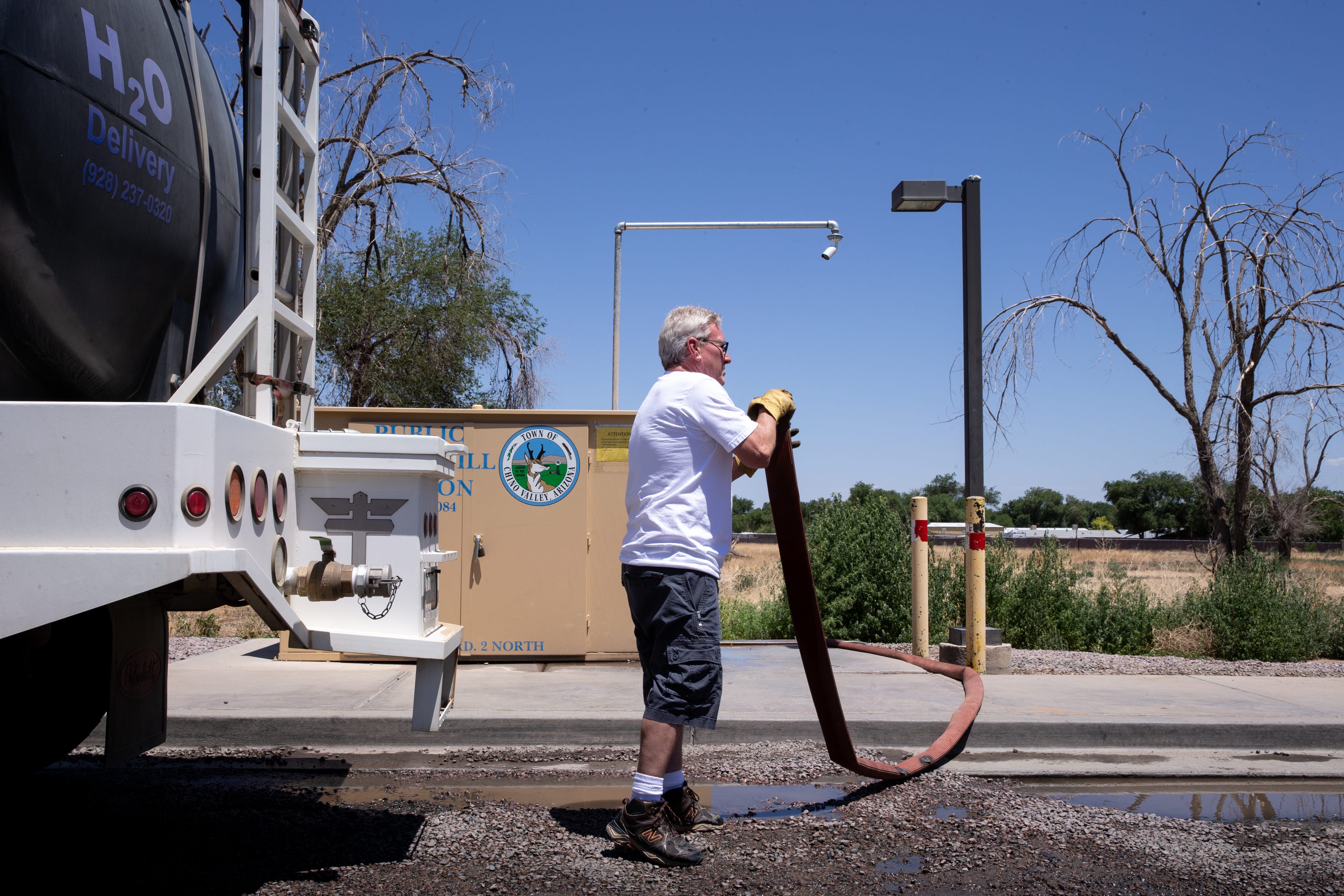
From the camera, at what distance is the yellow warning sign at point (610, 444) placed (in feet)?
25.7

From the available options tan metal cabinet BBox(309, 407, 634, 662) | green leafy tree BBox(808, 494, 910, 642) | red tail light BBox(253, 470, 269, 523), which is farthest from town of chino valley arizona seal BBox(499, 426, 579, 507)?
red tail light BBox(253, 470, 269, 523)

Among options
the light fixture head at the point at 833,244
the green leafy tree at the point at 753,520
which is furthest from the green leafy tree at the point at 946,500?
the light fixture head at the point at 833,244

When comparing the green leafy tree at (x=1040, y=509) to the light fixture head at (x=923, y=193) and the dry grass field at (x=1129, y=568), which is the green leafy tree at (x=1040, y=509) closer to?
the dry grass field at (x=1129, y=568)

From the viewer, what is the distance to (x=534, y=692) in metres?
6.36

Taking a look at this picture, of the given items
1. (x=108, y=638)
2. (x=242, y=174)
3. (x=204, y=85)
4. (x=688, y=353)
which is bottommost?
(x=108, y=638)

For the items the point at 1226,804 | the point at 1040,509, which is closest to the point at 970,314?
the point at 1226,804

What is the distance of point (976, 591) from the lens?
727 cm

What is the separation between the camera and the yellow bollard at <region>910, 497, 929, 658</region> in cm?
759

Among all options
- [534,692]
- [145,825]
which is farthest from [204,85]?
[534,692]

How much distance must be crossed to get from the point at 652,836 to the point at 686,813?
310 millimetres

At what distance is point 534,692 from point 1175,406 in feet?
34.8

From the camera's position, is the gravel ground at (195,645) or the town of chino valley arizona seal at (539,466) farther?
the gravel ground at (195,645)

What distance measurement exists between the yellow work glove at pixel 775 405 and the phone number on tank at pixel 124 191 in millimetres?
2154

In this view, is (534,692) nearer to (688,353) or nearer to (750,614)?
(688,353)
